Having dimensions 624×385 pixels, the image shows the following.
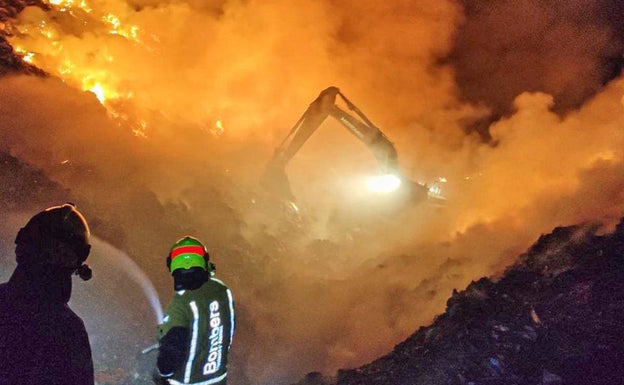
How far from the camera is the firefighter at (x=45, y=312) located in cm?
172

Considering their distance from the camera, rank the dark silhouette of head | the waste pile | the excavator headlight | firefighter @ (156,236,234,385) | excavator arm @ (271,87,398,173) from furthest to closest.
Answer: the excavator headlight
excavator arm @ (271,87,398,173)
the waste pile
firefighter @ (156,236,234,385)
the dark silhouette of head

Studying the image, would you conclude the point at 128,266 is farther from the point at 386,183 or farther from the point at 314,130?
the point at 386,183

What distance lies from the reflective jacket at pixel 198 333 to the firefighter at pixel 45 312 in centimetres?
169

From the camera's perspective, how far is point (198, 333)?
12.1 feet

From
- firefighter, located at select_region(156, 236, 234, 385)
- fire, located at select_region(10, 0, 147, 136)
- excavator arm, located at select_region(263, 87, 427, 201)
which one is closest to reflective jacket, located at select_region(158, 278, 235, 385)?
firefighter, located at select_region(156, 236, 234, 385)

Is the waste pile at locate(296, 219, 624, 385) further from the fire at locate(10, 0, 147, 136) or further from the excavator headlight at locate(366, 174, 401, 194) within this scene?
the fire at locate(10, 0, 147, 136)

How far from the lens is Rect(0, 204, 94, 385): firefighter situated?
1717 mm

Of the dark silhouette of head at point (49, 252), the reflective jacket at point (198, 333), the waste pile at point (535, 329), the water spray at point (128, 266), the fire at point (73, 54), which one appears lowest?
the water spray at point (128, 266)

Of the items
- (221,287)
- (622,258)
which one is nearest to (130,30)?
(221,287)

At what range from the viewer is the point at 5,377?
1.66 meters

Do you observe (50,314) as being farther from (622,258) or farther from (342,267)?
(342,267)

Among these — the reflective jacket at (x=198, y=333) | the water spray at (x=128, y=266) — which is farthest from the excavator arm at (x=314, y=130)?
the reflective jacket at (x=198, y=333)

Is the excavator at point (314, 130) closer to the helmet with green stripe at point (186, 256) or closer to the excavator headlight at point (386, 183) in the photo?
the excavator headlight at point (386, 183)

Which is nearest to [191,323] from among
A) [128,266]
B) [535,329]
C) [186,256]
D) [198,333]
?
[198,333]
